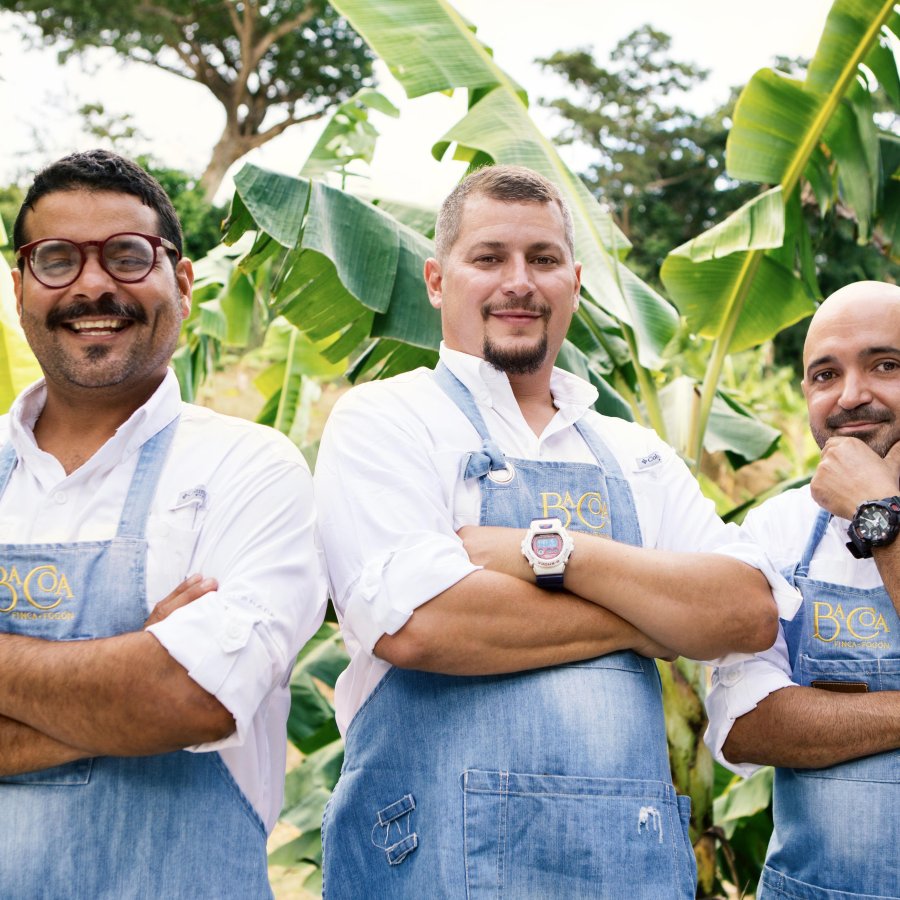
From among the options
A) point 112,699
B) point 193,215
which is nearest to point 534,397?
point 112,699

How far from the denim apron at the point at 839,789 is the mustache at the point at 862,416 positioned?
41cm

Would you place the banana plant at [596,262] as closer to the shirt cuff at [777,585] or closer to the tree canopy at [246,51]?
the shirt cuff at [777,585]

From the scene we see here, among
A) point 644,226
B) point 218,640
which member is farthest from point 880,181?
point 644,226

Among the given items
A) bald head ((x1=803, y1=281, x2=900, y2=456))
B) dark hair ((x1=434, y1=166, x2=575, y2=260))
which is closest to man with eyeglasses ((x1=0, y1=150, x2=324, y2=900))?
dark hair ((x1=434, y1=166, x2=575, y2=260))

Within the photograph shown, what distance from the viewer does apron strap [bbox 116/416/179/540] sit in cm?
225

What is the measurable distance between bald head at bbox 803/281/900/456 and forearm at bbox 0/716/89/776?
6.55ft

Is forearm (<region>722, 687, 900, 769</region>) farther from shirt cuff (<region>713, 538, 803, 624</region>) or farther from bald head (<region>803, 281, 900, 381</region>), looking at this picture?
bald head (<region>803, 281, 900, 381</region>)

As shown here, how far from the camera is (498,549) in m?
2.37

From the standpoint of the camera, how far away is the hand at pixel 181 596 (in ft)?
7.08

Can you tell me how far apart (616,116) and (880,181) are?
24629 mm

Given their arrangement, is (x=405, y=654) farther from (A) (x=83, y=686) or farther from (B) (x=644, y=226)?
(B) (x=644, y=226)

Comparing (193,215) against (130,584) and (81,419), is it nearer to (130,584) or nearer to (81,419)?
(81,419)

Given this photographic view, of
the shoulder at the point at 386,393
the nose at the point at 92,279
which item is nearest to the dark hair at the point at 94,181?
the nose at the point at 92,279

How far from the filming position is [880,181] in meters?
5.23
